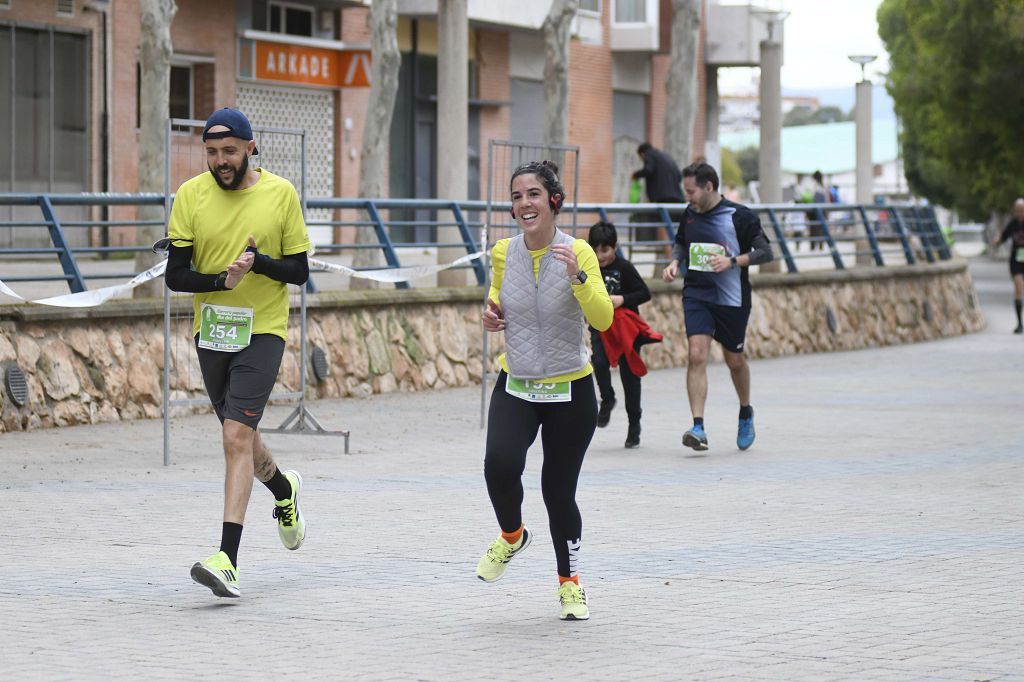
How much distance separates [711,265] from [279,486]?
5.18 metres

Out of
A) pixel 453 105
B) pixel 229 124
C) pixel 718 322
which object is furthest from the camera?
pixel 453 105

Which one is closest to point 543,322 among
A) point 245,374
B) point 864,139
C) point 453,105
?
point 245,374

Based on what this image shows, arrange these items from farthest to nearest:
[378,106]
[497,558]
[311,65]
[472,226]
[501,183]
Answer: [311,65] < [472,226] < [378,106] < [501,183] < [497,558]

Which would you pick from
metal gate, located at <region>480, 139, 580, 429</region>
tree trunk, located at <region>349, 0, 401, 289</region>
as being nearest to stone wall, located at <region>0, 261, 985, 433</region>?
metal gate, located at <region>480, 139, 580, 429</region>

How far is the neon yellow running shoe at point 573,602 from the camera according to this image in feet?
22.2

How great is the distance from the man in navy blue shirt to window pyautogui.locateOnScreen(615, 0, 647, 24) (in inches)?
1139

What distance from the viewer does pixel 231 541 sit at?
7.17m

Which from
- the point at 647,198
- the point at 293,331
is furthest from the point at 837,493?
the point at 647,198

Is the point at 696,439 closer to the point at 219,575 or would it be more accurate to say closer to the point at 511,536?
the point at 511,536

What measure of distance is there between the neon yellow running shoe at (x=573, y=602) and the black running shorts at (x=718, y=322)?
5.78 metres

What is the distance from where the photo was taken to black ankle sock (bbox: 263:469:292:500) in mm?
7852

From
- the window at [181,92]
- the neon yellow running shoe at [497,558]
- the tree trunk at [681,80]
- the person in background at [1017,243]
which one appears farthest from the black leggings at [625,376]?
the window at [181,92]

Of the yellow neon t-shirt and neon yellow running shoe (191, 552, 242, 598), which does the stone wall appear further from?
neon yellow running shoe (191, 552, 242, 598)

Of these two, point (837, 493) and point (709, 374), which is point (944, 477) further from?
point (709, 374)
